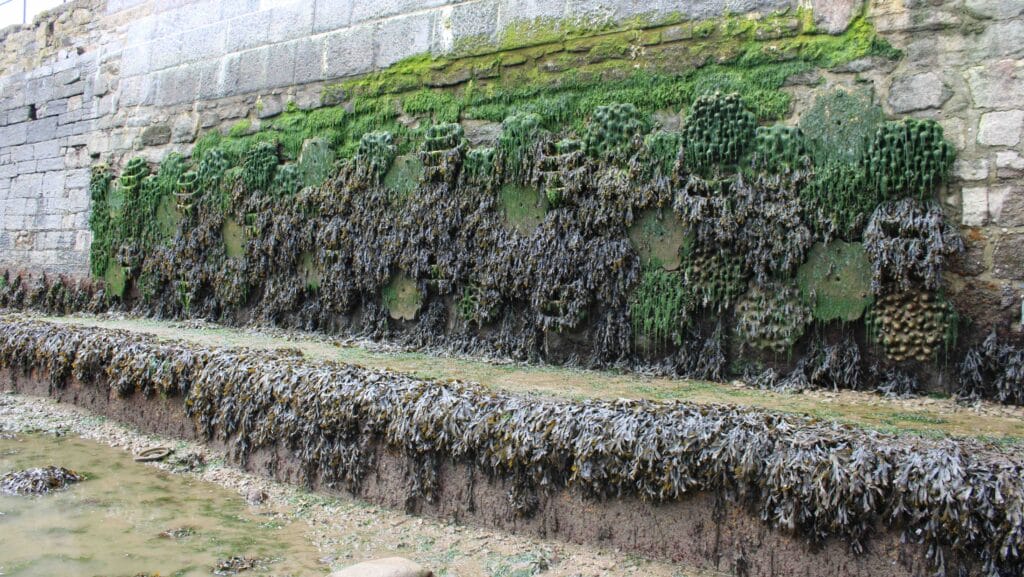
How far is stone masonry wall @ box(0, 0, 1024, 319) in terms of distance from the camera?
310cm

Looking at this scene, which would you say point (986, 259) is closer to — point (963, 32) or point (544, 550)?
point (963, 32)

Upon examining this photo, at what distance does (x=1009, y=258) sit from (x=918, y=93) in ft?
2.41

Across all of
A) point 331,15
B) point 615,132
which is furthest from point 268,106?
point 615,132

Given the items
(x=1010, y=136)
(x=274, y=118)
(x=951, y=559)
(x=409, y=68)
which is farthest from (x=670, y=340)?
(x=274, y=118)

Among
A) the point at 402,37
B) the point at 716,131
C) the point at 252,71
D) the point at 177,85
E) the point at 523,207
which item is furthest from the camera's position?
the point at 177,85

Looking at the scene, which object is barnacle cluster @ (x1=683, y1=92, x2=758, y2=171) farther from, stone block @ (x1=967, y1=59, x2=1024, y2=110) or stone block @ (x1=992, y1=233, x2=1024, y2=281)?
stone block @ (x1=992, y1=233, x2=1024, y2=281)

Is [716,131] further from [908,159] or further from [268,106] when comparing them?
[268,106]

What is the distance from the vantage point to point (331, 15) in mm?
5113

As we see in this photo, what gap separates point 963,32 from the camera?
10.5 ft

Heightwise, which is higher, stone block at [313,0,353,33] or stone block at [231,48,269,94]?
stone block at [313,0,353,33]

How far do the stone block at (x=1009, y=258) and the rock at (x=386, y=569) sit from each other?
7.80 ft

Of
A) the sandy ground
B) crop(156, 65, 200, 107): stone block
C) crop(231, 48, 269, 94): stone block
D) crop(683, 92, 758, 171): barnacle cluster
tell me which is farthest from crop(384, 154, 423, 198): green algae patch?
crop(156, 65, 200, 107): stone block

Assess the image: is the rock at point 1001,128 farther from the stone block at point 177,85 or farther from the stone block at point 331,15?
the stone block at point 177,85

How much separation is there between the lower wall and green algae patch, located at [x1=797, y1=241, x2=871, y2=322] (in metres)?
1.40
